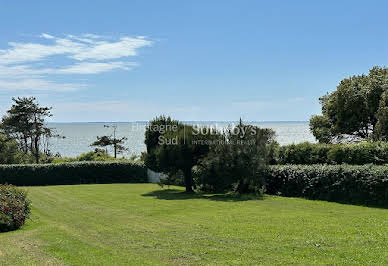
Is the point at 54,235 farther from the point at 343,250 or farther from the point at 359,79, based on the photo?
the point at 359,79

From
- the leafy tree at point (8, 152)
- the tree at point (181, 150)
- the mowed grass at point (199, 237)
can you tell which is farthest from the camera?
the leafy tree at point (8, 152)

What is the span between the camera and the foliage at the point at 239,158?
2478cm

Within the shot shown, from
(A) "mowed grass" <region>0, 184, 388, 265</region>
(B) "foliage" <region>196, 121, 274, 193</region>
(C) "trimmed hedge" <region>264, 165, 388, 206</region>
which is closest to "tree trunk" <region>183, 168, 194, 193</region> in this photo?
(B) "foliage" <region>196, 121, 274, 193</region>

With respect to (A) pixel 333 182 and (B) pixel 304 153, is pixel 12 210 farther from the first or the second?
(B) pixel 304 153

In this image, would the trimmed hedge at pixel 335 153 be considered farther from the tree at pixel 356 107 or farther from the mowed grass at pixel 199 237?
the tree at pixel 356 107

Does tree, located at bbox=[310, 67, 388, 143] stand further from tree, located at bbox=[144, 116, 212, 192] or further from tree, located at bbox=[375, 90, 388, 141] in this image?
tree, located at bbox=[144, 116, 212, 192]

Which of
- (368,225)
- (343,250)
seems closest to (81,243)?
(343,250)

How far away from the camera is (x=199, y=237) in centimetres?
1083

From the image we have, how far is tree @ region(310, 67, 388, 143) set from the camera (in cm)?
3809

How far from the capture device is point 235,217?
49.7 feet

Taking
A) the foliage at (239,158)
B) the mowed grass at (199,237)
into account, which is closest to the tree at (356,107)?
the foliage at (239,158)

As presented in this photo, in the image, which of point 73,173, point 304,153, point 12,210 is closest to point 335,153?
point 304,153

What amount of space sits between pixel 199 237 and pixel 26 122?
52.5 m

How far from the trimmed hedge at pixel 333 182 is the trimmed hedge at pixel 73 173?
1798 cm
